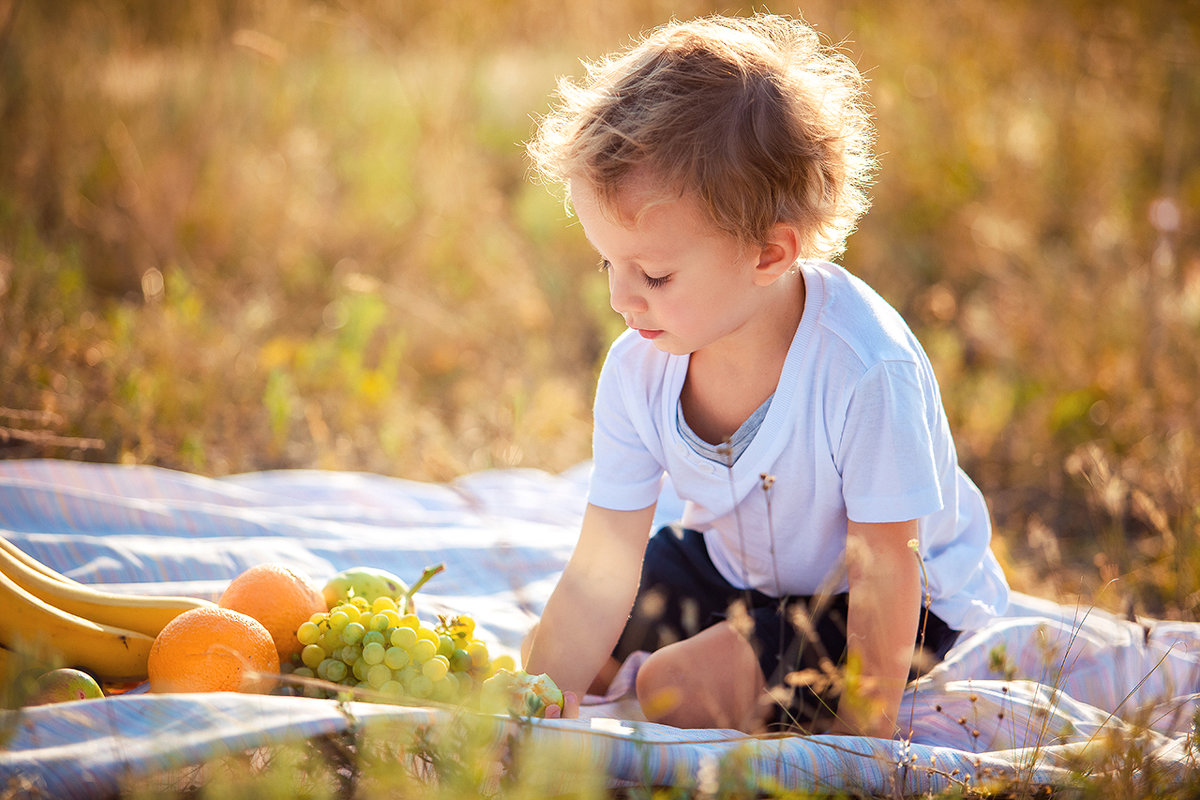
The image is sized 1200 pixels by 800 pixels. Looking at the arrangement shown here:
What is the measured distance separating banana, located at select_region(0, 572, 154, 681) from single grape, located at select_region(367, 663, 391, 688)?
0.46 m

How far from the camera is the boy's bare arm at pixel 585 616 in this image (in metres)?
1.75

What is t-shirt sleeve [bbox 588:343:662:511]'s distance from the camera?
70.5 inches

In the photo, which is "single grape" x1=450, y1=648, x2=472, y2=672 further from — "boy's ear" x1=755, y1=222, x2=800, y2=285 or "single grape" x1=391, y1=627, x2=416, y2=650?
"boy's ear" x1=755, y1=222, x2=800, y2=285

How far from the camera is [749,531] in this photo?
1794 millimetres

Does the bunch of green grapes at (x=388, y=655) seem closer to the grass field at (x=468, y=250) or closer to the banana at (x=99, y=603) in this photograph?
the banana at (x=99, y=603)

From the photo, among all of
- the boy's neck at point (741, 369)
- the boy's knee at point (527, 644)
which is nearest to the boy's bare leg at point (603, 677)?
the boy's knee at point (527, 644)

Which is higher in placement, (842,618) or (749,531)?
(749,531)

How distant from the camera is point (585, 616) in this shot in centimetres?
175

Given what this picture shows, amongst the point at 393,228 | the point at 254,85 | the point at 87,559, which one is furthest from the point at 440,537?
the point at 254,85

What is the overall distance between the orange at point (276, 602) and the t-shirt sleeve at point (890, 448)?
3.27 feet

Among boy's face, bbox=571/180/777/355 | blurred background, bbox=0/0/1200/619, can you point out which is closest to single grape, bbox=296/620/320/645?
boy's face, bbox=571/180/777/355

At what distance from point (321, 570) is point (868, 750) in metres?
1.36

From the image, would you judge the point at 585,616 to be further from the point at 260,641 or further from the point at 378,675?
the point at 260,641

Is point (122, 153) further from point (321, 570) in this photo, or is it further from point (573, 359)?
point (321, 570)
